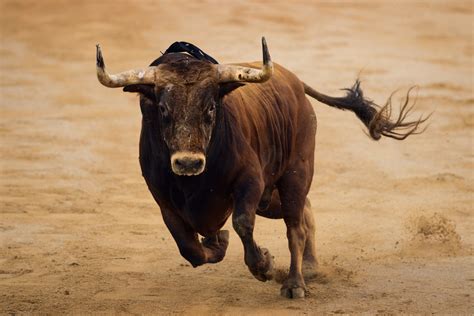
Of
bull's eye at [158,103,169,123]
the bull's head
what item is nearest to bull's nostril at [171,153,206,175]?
the bull's head

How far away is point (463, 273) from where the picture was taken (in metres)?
9.03

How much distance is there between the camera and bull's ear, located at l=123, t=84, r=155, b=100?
739 centimetres

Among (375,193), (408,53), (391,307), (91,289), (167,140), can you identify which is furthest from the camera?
(408,53)

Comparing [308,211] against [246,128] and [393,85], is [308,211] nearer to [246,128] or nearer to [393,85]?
[246,128]

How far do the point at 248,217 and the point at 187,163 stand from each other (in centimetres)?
72

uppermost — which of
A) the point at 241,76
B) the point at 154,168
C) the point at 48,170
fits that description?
the point at 241,76

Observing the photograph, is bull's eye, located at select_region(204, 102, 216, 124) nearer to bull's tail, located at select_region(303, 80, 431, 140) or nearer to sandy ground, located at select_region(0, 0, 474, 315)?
sandy ground, located at select_region(0, 0, 474, 315)

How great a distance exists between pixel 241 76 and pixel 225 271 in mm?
2197

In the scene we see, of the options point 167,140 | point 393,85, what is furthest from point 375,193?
point 167,140

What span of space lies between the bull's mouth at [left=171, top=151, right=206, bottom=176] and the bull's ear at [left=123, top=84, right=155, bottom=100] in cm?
55

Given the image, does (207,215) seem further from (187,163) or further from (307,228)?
(307,228)

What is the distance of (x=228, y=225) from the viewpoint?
11.0 m

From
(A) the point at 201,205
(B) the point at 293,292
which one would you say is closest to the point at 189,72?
(A) the point at 201,205

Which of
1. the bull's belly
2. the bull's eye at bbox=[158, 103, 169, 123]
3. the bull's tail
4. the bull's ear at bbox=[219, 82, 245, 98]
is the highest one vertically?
the bull's ear at bbox=[219, 82, 245, 98]
